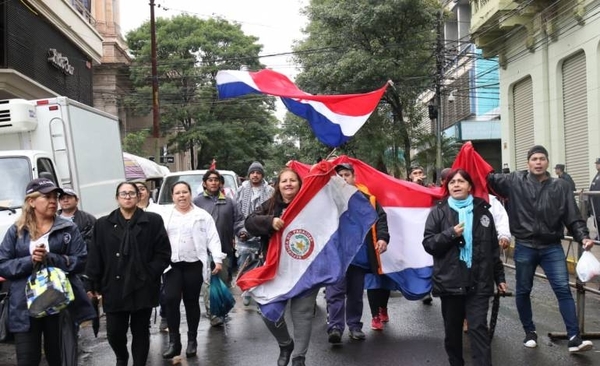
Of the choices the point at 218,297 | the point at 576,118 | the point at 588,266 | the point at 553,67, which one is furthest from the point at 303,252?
the point at 553,67

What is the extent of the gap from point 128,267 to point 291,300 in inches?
55.4

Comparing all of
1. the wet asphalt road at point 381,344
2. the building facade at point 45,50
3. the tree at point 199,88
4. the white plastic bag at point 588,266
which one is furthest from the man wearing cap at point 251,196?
the tree at point 199,88

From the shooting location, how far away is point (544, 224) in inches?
241

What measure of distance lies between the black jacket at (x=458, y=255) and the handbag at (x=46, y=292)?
2866 millimetres

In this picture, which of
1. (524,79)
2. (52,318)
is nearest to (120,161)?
(52,318)

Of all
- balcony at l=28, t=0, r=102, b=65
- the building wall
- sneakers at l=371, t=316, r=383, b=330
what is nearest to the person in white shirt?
sneakers at l=371, t=316, r=383, b=330

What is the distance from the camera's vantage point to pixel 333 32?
86.4 feet

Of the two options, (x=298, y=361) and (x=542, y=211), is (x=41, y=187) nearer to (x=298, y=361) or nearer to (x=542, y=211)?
(x=298, y=361)

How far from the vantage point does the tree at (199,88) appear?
133ft

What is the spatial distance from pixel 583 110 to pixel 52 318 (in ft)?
50.5

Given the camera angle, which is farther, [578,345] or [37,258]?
[578,345]

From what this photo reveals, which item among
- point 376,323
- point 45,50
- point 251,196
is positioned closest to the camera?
point 376,323

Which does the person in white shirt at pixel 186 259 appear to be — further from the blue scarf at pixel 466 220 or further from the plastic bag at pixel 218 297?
the blue scarf at pixel 466 220

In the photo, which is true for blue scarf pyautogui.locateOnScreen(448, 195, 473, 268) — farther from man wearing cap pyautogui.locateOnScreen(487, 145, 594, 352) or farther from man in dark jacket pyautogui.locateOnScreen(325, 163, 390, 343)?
man in dark jacket pyautogui.locateOnScreen(325, 163, 390, 343)
